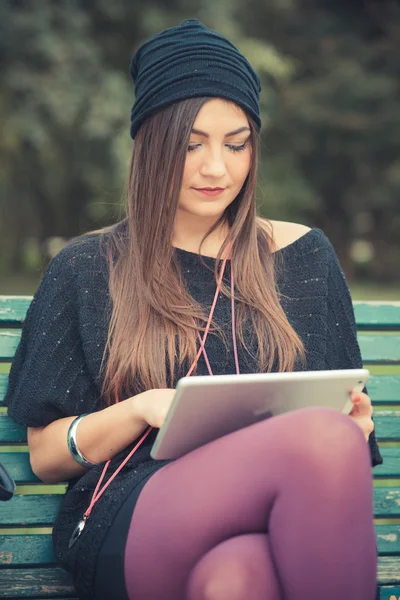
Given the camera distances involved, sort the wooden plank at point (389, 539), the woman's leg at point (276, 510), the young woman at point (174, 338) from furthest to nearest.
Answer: the wooden plank at point (389, 539) < the young woman at point (174, 338) < the woman's leg at point (276, 510)

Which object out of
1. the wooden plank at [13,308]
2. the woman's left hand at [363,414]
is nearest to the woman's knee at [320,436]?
the woman's left hand at [363,414]

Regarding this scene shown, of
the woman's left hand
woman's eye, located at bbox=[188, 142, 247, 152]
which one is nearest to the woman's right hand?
the woman's left hand

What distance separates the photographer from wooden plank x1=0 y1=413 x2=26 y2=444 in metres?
2.47

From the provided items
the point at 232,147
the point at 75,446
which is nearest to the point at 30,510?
the point at 75,446

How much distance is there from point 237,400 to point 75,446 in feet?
1.73

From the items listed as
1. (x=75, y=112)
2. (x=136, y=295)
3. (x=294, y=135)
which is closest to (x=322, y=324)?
(x=136, y=295)

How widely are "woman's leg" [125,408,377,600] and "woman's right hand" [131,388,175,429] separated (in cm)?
12

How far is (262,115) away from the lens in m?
15.0

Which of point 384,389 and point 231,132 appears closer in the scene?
point 231,132

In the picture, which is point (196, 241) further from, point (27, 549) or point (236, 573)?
point (236, 573)

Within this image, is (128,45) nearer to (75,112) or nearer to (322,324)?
(75,112)

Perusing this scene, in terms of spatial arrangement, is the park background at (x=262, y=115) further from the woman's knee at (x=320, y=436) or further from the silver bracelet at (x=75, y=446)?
the woman's knee at (x=320, y=436)

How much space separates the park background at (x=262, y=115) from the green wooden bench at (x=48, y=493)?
10.6 meters

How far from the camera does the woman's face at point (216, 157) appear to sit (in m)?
2.37
